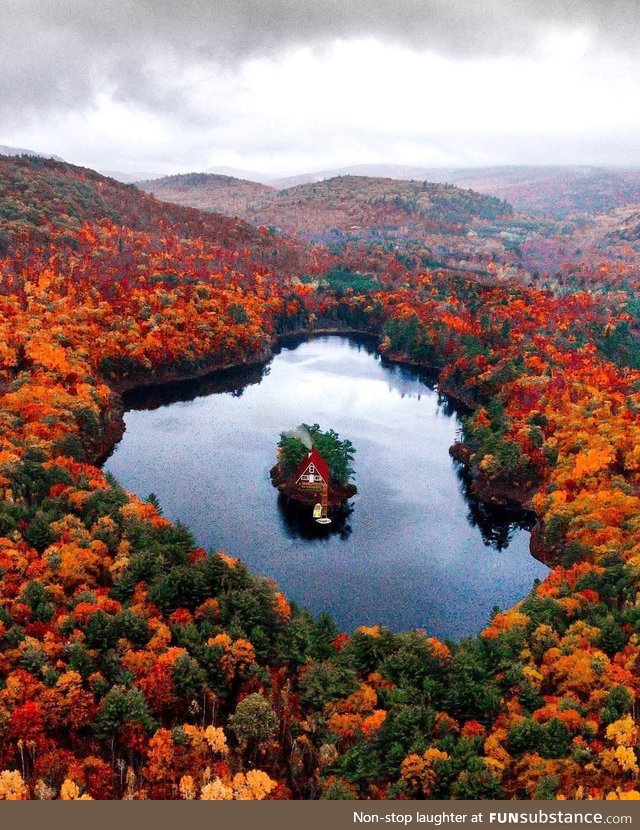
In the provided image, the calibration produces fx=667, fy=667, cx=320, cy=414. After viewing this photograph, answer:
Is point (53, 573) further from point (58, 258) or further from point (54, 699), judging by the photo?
point (58, 258)

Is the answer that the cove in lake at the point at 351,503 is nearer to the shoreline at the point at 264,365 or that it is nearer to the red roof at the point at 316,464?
the shoreline at the point at 264,365

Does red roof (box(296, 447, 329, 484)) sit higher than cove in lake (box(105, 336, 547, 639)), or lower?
higher

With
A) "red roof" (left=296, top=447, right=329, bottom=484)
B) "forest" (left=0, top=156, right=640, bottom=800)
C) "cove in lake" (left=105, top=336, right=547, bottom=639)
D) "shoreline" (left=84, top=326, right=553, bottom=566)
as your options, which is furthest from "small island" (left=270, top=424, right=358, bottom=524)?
"forest" (left=0, top=156, right=640, bottom=800)

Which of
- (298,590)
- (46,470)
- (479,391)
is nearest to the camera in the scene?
(298,590)

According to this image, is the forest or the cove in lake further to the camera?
the cove in lake

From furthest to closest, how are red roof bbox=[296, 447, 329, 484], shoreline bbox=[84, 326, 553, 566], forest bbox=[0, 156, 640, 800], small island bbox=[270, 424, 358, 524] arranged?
shoreline bbox=[84, 326, 553, 566] → small island bbox=[270, 424, 358, 524] → red roof bbox=[296, 447, 329, 484] → forest bbox=[0, 156, 640, 800]

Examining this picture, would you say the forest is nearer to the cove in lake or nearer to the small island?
the cove in lake

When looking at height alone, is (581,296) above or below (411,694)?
above

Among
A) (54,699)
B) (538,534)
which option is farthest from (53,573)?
(538,534)

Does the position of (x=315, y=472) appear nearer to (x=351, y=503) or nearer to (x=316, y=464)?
(x=316, y=464)
